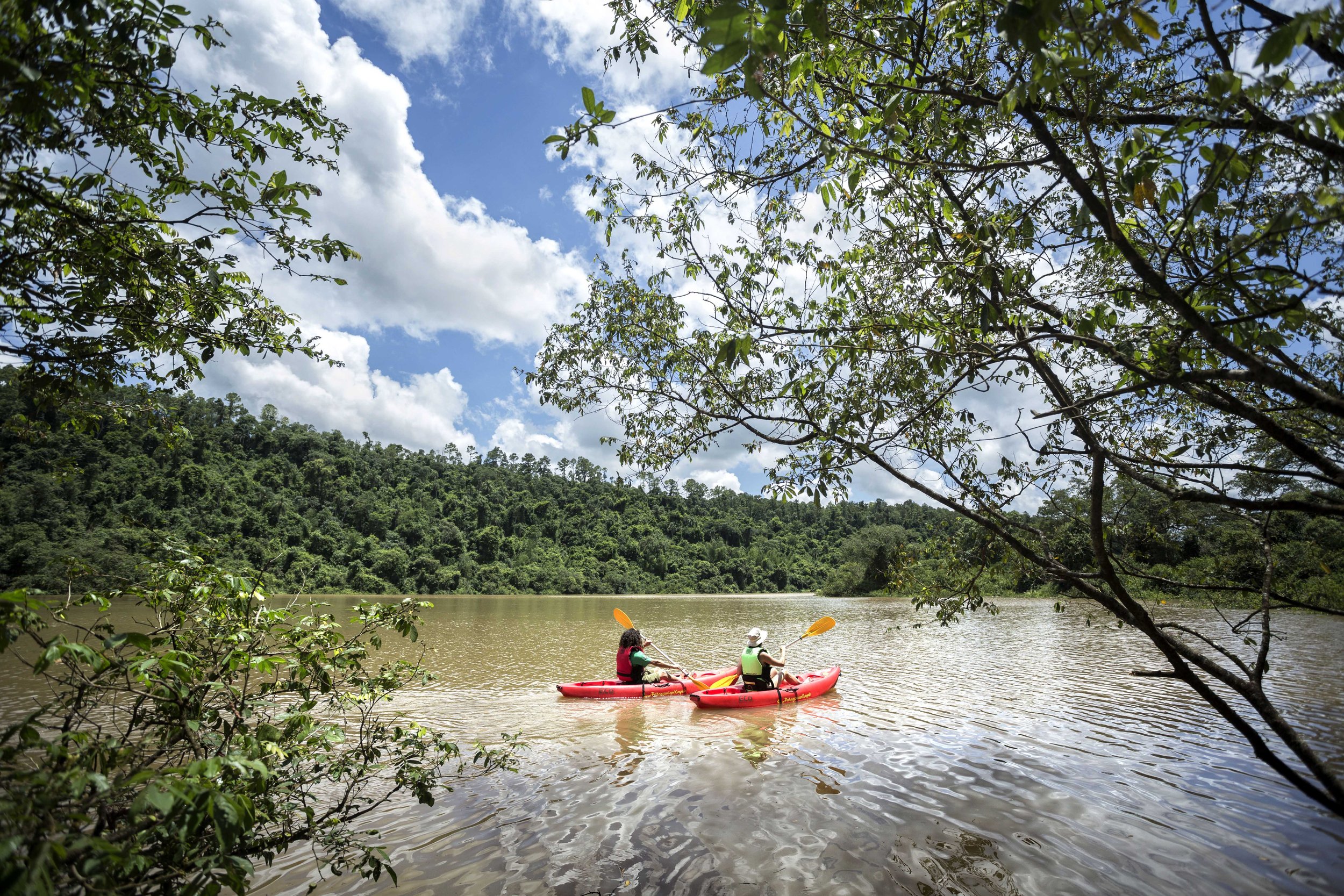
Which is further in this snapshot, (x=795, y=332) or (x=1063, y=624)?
(x=1063, y=624)

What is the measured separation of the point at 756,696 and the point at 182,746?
7797 mm

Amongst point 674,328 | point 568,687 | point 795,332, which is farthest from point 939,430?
point 568,687

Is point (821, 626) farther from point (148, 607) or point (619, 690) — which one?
point (148, 607)

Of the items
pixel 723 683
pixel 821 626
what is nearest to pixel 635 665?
pixel 723 683

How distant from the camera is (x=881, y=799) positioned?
5.44 m

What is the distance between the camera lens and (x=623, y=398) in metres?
5.77

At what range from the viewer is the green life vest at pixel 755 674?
384 inches

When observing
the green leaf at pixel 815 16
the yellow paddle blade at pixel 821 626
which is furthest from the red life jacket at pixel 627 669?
the green leaf at pixel 815 16

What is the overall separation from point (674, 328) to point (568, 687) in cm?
698

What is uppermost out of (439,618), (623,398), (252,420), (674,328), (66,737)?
(252,420)

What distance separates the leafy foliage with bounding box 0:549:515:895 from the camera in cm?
164

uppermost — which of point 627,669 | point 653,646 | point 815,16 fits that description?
point 815,16

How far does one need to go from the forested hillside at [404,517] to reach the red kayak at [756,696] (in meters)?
17.9

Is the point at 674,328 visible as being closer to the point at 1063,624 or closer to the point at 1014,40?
the point at 1014,40
